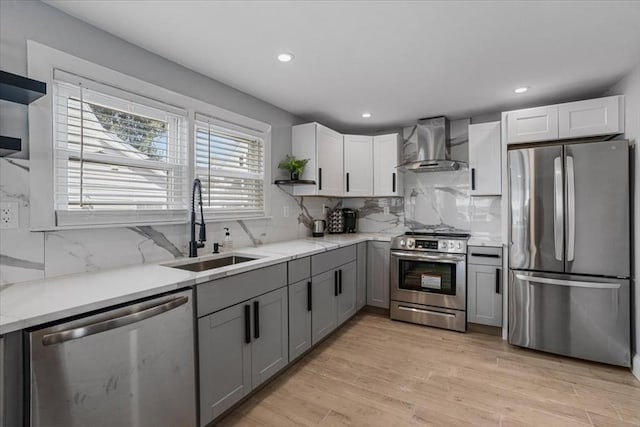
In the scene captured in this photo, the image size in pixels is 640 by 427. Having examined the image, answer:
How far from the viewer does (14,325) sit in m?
1.11

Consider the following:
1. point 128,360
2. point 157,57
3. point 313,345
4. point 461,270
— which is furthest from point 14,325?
point 461,270

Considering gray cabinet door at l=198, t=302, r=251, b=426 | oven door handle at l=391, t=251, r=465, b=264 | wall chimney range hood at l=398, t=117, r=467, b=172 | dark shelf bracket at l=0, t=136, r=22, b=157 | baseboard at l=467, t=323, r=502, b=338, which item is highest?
wall chimney range hood at l=398, t=117, r=467, b=172

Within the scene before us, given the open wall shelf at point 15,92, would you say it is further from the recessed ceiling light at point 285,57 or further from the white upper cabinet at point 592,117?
the white upper cabinet at point 592,117

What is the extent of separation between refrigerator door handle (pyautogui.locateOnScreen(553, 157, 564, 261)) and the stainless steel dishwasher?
2.96 meters

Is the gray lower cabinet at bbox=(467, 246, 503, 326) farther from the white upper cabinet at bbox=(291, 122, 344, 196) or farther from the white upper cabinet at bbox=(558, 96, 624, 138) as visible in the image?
the white upper cabinet at bbox=(291, 122, 344, 196)

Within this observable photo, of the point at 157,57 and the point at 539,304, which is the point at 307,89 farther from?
the point at 539,304

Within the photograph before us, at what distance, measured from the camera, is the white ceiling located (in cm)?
176

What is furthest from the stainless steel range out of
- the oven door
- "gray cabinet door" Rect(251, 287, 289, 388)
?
"gray cabinet door" Rect(251, 287, 289, 388)

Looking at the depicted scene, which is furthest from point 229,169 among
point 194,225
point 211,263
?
point 211,263

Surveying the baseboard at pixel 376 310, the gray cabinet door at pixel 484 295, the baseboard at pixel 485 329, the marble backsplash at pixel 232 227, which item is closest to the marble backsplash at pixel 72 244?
the marble backsplash at pixel 232 227

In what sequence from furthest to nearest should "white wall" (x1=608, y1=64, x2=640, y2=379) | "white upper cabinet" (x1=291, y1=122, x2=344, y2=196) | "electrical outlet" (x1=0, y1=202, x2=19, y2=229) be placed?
"white upper cabinet" (x1=291, y1=122, x2=344, y2=196)
"white wall" (x1=608, y1=64, x2=640, y2=379)
"electrical outlet" (x1=0, y1=202, x2=19, y2=229)

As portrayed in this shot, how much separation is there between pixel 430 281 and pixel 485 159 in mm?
1484

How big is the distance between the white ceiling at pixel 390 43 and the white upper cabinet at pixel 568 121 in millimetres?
206

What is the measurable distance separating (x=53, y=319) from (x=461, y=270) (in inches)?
130
